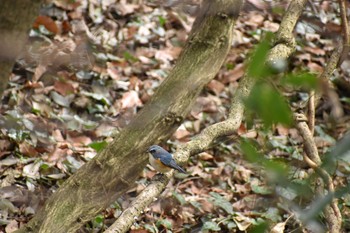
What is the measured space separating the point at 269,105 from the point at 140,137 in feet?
10.1

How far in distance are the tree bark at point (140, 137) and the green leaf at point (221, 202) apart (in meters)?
1.13

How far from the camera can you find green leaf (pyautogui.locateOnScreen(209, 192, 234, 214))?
5.09 meters

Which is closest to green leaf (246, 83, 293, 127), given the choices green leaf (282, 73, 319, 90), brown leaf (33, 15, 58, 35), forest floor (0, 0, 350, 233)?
green leaf (282, 73, 319, 90)

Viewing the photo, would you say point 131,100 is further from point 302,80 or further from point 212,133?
point 302,80

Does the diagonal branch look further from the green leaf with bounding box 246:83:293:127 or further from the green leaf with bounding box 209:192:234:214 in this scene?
the green leaf with bounding box 246:83:293:127

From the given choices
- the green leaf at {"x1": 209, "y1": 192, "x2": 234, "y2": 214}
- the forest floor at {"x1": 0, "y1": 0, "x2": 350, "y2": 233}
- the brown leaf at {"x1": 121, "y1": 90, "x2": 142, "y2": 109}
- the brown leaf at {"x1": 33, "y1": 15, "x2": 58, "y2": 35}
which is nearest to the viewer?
the forest floor at {"x1": 0, "y1": 0, "x2": 350, "y2": 233}

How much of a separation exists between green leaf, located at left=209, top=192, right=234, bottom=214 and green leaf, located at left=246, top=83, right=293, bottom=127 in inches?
158

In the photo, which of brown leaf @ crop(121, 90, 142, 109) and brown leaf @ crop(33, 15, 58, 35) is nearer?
brown leaf @ crop(121, 90, 142, 109)

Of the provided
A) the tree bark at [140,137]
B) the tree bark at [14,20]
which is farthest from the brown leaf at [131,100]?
the tree bark at [14,20]

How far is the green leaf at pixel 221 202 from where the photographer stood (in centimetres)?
509

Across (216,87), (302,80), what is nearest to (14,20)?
(302,80)

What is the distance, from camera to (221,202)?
5.13 meters

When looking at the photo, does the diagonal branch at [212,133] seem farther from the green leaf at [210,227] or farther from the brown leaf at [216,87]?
the brown leaf at [216,87]

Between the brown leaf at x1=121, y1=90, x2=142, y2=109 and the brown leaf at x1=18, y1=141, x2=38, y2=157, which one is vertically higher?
the brown leaf at x1=18, y1=141, x2=38, y2=157
